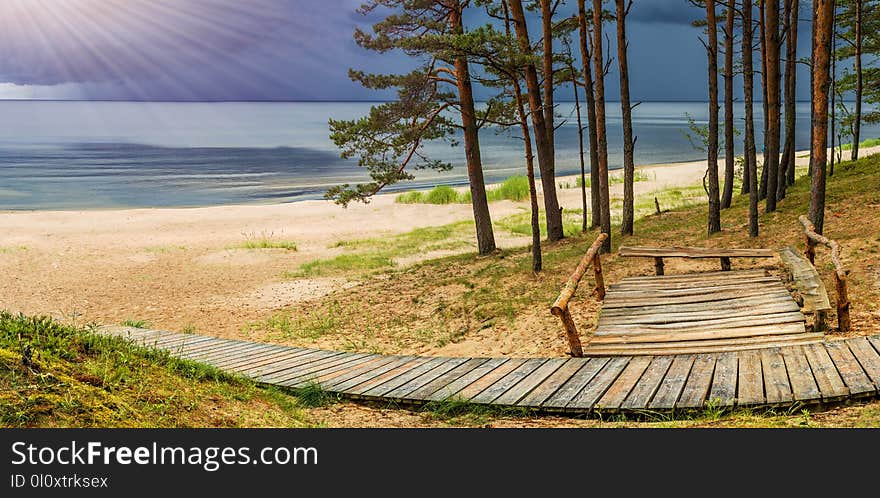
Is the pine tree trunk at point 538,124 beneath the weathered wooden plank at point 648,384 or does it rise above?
above

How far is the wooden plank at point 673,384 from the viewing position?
6.18 m

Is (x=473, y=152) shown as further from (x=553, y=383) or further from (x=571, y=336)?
(x=553, y=383)

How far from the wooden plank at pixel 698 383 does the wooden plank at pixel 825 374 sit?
927 mm

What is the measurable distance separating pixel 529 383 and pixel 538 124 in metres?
12.1

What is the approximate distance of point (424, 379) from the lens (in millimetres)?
7711

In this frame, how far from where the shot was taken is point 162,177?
59.4 metres

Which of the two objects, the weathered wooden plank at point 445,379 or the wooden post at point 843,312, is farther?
the wooden post at point 843,312

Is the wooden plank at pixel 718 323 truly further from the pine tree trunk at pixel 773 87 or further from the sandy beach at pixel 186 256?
the pine tree trunk at pixel 773 87

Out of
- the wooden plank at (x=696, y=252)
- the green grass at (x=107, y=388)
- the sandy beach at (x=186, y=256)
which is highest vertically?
the green grass at (x=107, y=388)

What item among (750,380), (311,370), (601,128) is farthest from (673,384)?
(601,128)

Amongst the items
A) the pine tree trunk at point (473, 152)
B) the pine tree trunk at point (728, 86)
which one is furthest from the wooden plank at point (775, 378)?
the pine tree trunk at point (473, 152)

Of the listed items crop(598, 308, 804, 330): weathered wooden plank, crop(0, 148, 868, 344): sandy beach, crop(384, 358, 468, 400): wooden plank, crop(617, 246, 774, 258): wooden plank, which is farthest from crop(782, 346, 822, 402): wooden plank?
crop(0, 148, 868, 344): sandy beach

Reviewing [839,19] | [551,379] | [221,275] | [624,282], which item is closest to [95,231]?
[221,275]

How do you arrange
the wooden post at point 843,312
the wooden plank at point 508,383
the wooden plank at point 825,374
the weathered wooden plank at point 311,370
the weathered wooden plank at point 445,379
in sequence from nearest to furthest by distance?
the wooden plank at point 825,374 < the wooden plank at point 508,383 < the weathered wooden plank at point 445,379 < the weathered wooden plank at point 311,370 < the wooden post at point 843,312
